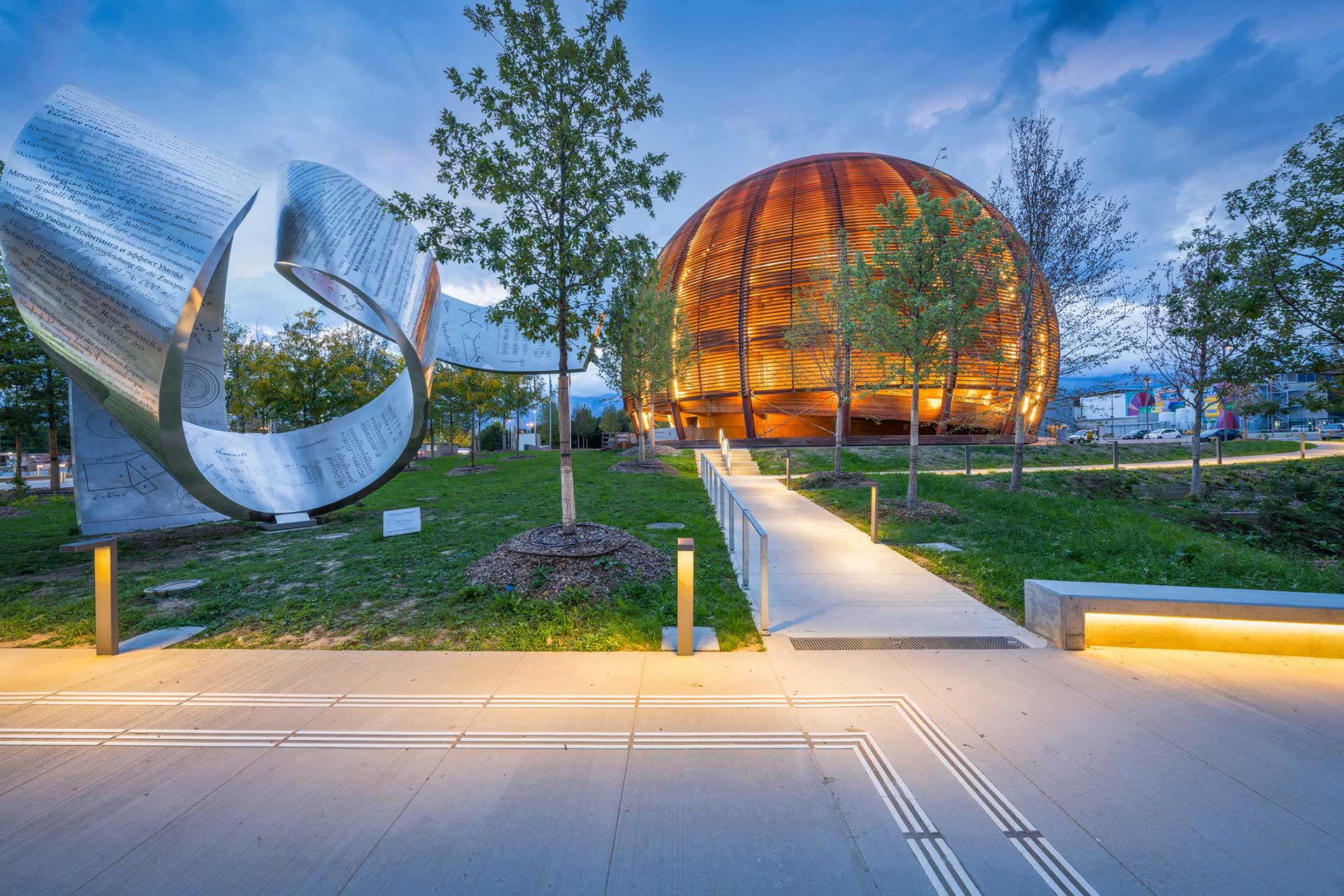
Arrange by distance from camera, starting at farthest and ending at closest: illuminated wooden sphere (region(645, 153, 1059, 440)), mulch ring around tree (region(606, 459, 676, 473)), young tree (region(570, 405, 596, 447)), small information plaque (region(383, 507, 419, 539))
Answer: young tree (region(570, 405, 596, 447)), illuminated wooden sphere (region(645, 153, 1059, 440)), mulch ring around tree (region(606, 459, 676, 473)), small information plaque (region(383, 507, 419, 539))

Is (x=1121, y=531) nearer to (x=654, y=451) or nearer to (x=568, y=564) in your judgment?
(x=568, y=564)

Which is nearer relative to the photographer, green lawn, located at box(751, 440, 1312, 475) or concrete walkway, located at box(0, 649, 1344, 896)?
concrete walkway, located at box(0, 649, 1344, 896)

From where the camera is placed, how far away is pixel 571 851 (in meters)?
2.35

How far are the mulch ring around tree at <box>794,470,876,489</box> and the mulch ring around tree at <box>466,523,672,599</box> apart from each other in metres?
9.14

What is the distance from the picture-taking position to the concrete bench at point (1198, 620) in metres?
4.34

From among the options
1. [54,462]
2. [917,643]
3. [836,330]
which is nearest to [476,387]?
[54,462]

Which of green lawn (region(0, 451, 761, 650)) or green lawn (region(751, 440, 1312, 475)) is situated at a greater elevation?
green lawn (region(751, 440, 1312, 475))

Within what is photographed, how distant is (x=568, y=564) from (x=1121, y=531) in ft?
30.0

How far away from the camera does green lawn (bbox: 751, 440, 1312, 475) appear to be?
2055 cm

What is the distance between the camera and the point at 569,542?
6.71 m

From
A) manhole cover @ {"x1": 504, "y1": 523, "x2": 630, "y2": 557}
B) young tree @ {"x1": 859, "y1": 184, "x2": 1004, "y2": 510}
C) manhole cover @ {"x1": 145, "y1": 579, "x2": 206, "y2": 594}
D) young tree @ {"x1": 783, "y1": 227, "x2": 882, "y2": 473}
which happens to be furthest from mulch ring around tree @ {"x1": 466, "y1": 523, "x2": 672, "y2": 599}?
young tree @ {"x1": 783, "y1": 227, "x2": 882, "y2": 473}

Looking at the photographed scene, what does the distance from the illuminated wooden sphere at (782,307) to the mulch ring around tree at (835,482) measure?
11198mm

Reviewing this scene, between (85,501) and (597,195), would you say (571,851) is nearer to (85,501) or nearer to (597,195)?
(597,195)

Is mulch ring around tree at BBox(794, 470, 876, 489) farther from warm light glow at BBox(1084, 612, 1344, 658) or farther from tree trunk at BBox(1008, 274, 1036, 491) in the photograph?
warm light glow at BBox(1084, 612, 1344, 658)
